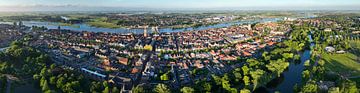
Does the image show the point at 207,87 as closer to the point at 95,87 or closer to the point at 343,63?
the point at 95,87

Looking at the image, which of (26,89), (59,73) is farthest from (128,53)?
(26,89)

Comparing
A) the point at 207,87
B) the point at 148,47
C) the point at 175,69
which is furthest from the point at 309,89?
the point at 148,47

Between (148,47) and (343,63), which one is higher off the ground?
(148,47)

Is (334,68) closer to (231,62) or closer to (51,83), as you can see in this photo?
(231,62)

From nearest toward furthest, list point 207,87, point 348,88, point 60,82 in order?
point 348,88, point 207,87, point 60,82

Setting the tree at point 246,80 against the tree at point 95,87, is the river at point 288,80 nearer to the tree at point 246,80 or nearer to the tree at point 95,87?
the tree at point 246,80

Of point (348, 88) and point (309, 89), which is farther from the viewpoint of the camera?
point (348, 88)

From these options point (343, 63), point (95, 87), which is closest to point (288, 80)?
point (343, 63)

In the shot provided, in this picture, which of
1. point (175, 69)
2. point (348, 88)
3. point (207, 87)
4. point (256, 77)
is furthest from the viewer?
point (175, 69)

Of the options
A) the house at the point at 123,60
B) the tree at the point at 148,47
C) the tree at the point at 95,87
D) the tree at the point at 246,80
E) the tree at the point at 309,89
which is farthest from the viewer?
the tree at the point at 148,47

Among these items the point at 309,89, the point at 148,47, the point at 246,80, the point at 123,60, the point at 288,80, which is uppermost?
the point at 148,47

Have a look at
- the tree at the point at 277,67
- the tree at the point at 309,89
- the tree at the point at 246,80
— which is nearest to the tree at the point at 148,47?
the tree at the point at 277,67
